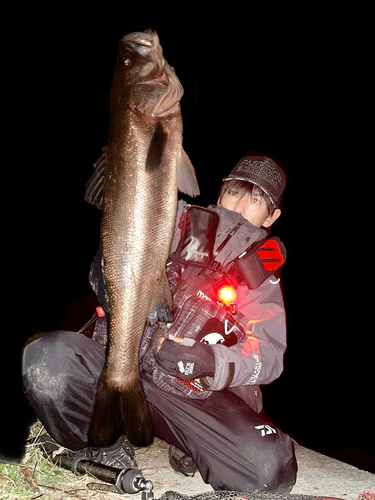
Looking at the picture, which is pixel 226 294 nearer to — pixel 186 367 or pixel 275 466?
pixel 186 367

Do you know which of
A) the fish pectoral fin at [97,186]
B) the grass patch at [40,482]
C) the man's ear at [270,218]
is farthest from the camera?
the man's ear at [270,218]

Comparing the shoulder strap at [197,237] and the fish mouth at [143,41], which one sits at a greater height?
the fish mouth at [143,41]

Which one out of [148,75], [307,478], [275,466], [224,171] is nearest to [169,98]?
[148,75]

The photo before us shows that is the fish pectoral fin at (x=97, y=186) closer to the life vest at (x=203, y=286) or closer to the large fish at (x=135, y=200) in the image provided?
the large fish at (x=135, y=200)

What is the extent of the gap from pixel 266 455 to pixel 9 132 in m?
32.3

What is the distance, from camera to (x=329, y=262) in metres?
21.5

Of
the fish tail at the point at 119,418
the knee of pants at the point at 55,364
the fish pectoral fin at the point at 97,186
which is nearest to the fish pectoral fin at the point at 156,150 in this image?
the fish pectoral fin at the point at 97,186

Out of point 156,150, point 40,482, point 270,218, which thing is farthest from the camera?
point 270,218

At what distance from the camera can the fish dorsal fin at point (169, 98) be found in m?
2.26

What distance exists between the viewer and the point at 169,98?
89.6 inches

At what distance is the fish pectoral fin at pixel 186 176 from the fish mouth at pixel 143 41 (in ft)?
1.76

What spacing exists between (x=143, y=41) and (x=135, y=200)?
0.81 metres

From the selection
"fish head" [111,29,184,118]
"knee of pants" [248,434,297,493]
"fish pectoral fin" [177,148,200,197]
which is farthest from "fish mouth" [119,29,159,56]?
"knee of pants" [248,434,297,493]

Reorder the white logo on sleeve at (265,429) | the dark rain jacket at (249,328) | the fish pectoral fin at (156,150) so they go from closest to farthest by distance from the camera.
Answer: the fish pectoral fin at (156,150), the dark rain jacket at (249,328), the white logo on sleeve at (265,429)
